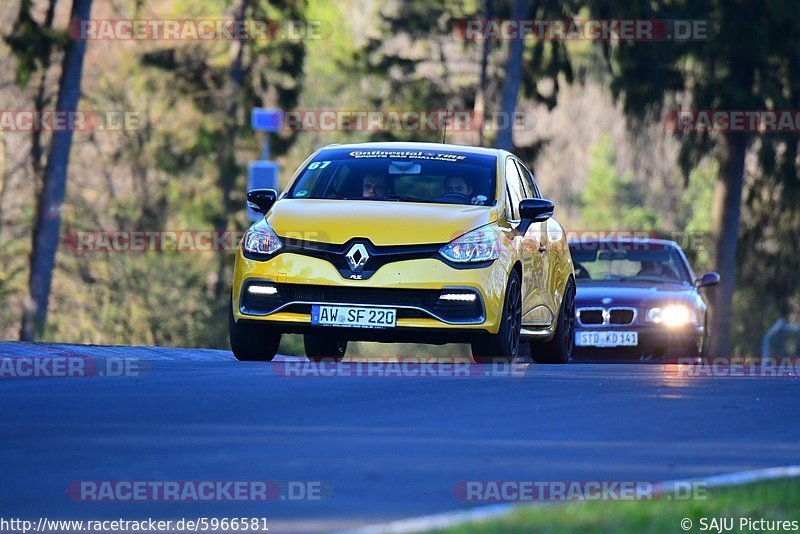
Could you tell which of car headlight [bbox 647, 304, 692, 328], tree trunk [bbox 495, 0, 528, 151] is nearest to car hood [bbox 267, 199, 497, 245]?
car headlight [bbox 647, 304, 692, 328]

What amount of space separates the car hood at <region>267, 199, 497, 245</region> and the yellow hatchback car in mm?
11

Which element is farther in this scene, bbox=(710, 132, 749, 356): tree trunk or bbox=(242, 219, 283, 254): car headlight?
bbox=(710, 132, 749, 356): tree trunk

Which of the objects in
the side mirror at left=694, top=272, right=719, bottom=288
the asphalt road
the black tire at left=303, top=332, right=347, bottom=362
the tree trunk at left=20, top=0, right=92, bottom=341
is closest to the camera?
the asphalt road

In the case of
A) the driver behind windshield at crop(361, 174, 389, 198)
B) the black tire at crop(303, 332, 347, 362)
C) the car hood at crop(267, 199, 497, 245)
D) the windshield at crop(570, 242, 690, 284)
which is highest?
the driver behind windshield at crop(361, 174, 389, 198)

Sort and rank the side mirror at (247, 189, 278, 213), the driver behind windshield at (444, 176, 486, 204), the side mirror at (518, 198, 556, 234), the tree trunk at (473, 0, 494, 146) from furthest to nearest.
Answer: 1. the tree trunk at (473, 0, 494, 146)
2. the side mirror at (518, 198, 556, 234)
3. the driver behind windshield at (444, 176, 486, 204)
4. the side mirror at (247, 189, 278, 213)

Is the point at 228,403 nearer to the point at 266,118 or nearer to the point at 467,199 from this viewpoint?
the point at 467,199

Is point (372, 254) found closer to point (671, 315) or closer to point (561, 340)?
point (561, 340)

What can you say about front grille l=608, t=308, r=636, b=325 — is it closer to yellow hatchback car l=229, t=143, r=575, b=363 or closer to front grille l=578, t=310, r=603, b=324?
front grille l=578, t=310, r=603, b=324

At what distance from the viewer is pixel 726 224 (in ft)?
132

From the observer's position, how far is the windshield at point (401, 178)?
15430 mm

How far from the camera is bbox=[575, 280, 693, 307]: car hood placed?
20812 mm

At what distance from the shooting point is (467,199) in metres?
15.4

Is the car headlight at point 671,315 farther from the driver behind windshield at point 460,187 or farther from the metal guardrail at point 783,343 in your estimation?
the metal guardrail at point 783,343

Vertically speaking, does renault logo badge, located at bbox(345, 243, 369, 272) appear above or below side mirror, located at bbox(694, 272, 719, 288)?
above
